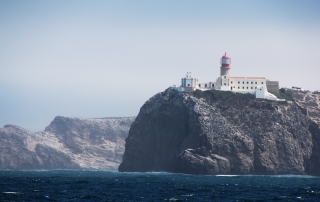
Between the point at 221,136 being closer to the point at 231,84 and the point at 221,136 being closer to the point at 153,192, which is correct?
the point at 231,84

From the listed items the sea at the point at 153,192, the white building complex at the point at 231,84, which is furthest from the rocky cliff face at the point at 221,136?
the sea at the point at 153,192

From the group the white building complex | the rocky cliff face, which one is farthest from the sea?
the white building complex

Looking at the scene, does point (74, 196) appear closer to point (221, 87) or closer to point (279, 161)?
point (279, 161)

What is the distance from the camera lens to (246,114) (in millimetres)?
184625

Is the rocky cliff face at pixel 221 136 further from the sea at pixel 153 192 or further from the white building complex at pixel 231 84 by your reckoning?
the sea at pixel 153 192

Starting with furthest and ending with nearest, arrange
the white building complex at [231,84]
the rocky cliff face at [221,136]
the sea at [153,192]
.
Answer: the white building complex at [231,84]
the rocky cliff face at [221,136]
the sea at [153,192]

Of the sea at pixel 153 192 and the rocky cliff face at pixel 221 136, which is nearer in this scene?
the sea at pixel 153 192

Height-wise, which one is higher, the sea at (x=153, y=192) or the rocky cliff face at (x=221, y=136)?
the rocky cliff face at (x=221, y=136)

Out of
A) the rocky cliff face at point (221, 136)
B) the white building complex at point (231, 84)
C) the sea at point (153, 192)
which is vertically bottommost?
the sea at point (153, 192)

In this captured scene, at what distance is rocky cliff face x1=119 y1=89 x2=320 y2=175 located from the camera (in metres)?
175

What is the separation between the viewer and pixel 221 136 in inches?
6973

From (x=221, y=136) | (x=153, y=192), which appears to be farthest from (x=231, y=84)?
(x=153, y=192)

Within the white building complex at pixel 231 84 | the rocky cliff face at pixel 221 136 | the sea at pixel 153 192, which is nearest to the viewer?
the sea at pixel 153 192

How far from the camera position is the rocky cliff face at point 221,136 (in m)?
175
